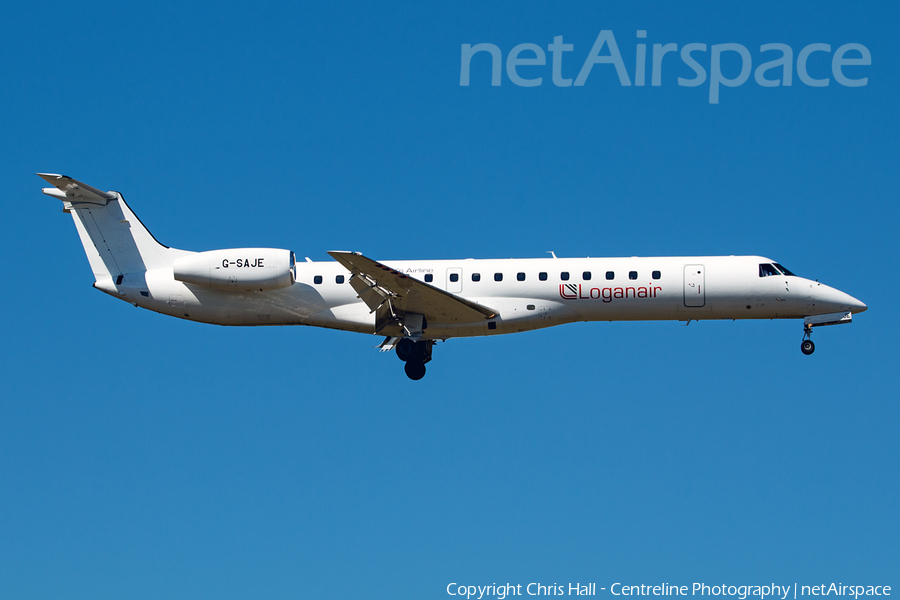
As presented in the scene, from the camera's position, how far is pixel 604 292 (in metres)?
26.3

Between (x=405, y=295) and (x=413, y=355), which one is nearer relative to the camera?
(x=405, y=295)

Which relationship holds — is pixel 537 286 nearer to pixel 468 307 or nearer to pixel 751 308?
pixel 468 307

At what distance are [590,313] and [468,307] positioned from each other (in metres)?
3.50

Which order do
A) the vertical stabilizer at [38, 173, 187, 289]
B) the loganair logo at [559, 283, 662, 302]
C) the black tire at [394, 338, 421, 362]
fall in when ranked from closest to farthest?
the loganair logo at [559, 283, 662, 302]
the black tire at [394, 338, 421, 362]
the vertical stabilizer at [38, 173, 187, 289]

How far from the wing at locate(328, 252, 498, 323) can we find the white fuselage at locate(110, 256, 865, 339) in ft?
1.63

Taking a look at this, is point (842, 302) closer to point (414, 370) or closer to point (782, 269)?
point (782, 269)

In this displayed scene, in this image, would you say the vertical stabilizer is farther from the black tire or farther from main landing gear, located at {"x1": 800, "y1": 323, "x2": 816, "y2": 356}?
main landing gear, located at {"x1": 800, "y1": 323, "x2": 816, "y2": 356}

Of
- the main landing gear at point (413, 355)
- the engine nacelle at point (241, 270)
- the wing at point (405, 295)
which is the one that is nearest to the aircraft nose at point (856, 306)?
the wing at point (405, 295)

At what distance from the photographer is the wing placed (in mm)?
24453

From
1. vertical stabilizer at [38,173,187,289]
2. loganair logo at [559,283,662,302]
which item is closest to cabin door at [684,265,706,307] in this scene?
loganair logo at [559,283,662,302]

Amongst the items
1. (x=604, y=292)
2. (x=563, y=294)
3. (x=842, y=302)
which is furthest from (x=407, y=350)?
(x=842, y=302)

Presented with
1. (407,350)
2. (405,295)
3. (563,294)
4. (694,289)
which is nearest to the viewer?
(405,295)

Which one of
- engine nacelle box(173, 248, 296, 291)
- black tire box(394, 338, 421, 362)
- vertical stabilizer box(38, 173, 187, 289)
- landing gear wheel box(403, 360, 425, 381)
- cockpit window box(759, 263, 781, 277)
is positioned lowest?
landing gear wheel box(403, 360, 425, 381)

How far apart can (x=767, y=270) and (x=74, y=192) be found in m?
19.8
